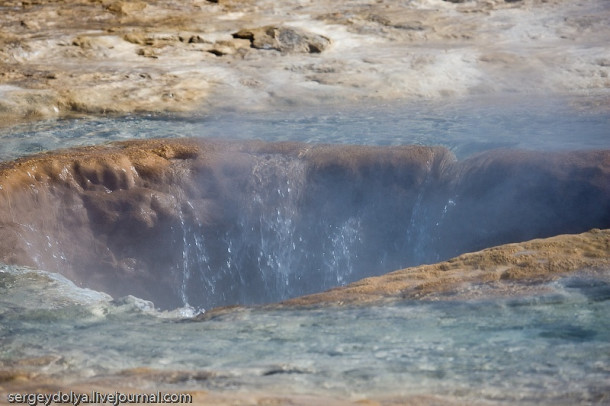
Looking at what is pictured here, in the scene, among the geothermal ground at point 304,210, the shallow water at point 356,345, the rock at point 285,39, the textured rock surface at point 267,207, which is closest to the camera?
the shallow water at point 356,345

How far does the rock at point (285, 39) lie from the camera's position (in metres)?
7.74

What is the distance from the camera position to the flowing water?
7.82 feet

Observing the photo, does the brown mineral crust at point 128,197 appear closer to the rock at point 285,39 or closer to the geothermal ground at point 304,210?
the geothermal ground at point 304,210

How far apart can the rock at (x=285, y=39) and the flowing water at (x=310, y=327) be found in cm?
268

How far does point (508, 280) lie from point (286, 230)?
2.15 meters

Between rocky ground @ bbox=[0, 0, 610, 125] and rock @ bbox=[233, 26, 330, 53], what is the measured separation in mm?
11

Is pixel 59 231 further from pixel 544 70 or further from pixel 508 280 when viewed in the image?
pixel 544 70

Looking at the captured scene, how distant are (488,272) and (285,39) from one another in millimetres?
4855

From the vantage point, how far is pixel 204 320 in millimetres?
3244

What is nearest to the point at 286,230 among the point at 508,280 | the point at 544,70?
the point at 508,280

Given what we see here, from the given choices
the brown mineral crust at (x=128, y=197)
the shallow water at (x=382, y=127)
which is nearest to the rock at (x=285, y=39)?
the shallow water at (x=382, y=127)

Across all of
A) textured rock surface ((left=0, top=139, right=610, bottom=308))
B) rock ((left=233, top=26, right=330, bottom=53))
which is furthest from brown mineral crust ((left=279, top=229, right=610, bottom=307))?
rock ((left=233, top=26, right=330, bottom=53))

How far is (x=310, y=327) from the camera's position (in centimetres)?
A: 296

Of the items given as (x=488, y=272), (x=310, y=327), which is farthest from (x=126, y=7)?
(x=310, y=327)
